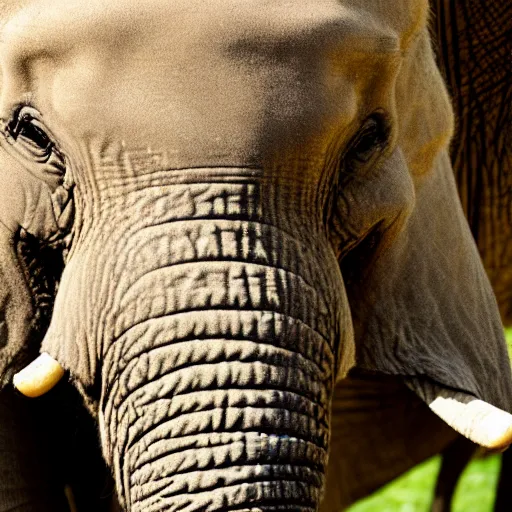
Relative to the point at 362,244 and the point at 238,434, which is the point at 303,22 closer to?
the point at 362,244

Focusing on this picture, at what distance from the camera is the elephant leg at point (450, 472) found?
13.6 feet

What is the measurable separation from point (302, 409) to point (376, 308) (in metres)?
0.45

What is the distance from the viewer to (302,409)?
2.20 meters

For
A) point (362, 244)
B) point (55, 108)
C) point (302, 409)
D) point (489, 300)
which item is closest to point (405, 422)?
point (489, 300)

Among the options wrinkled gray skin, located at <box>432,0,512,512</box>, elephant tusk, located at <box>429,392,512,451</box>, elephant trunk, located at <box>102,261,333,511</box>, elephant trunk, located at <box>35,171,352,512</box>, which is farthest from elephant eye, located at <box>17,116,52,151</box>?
wrinkled gray skin, located at <box>432,0,512,512</box>

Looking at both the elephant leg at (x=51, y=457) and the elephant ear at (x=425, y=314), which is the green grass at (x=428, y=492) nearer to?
the elephant ear at (x=425, y=314)

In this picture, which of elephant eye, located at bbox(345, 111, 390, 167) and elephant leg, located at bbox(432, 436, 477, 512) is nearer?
elephant eye, located at bbox(345, 111, 390, 167)

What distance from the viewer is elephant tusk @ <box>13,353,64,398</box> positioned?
2268 millimetres

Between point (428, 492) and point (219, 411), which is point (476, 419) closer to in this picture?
point (219, 411)

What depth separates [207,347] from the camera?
2154mm

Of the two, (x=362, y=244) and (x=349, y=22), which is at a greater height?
(x=349, y=22)

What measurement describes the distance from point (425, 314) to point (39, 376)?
0.69m

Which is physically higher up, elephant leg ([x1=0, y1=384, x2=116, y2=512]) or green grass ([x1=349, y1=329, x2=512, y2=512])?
elephant leg ([x1=0, y1=384, x2=116, y2=512])

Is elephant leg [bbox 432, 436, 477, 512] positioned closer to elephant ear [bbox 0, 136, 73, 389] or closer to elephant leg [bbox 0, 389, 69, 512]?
elephant leg [bbox 0, 389, 69, 512]
